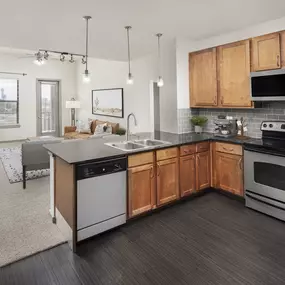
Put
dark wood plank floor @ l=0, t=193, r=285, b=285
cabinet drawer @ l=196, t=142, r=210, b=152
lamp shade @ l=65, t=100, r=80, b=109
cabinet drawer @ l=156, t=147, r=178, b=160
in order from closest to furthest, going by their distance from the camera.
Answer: dark wood plank floor @ l=0, t=193, r=285, b=285 < cabinet drawer @ l=156, t=147, r=178, b=160 < cabinet drawer @ l=196, t=142, r=210, b=152 < lamp shade @ l=65, t=100, r=80, b=109

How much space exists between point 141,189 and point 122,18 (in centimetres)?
215

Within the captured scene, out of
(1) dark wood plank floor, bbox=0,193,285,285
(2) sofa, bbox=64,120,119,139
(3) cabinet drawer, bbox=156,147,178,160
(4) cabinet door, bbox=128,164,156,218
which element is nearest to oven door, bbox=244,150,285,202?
(1) dark wood plank floor, bbox=0,193,285,285

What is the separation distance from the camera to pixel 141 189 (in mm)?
3080

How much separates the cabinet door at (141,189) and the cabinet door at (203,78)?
1.75 metres

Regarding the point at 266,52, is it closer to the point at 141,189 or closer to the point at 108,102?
the point at 141,189

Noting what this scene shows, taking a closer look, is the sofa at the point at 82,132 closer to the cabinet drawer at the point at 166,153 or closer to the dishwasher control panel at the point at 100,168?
the cabinet drawer at the point at 166,153

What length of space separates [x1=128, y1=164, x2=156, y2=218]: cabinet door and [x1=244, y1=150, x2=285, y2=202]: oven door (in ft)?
4.27

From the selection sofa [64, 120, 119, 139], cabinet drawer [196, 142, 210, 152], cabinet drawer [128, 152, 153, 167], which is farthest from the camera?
sofa [64, 120, 119, 139]

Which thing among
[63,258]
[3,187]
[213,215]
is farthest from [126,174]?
[3,187]

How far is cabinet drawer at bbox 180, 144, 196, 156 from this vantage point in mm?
3535

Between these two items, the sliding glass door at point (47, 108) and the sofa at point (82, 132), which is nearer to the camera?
the sofa at point (82, 132)

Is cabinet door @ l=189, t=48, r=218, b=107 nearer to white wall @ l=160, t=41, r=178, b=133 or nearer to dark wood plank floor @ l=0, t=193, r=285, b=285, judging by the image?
white wall @ l=160, t=41, r=178, b=133

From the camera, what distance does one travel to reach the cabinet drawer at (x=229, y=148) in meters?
3.56

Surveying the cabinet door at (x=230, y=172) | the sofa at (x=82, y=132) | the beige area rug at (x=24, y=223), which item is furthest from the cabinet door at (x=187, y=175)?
the sofa at (x=82, y=132)
